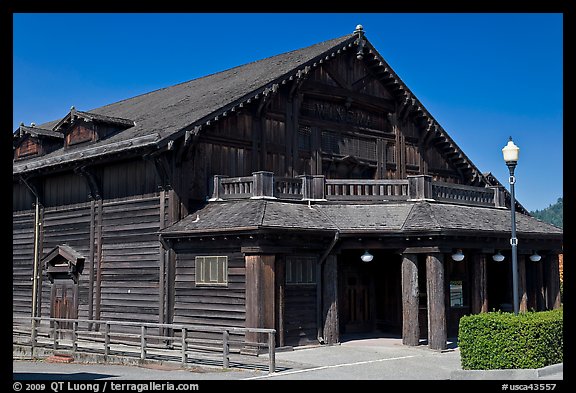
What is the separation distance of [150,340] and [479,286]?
31.8ft

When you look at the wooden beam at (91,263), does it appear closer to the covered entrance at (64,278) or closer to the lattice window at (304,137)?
the covered entrance at (64,278)

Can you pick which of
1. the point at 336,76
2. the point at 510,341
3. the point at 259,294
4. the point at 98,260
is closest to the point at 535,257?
the point at 336,76

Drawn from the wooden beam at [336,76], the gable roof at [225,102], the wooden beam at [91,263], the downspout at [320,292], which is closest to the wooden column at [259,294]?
the downspout at [320,292]

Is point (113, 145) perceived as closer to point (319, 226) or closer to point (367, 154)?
point (319, 226)

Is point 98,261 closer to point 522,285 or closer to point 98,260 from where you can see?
point 98,260

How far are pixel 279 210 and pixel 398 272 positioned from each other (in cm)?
552

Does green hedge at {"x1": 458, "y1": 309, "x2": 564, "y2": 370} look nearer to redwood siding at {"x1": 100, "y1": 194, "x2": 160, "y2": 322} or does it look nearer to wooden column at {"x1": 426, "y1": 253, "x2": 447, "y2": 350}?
wooden column at {"x1": 426, "y1": 253, "x2": 447, "y2": 350}

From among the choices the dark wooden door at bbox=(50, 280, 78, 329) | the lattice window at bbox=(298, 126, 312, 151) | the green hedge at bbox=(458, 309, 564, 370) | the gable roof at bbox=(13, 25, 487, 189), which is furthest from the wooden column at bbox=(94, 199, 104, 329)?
the green hedge at bbox=(458, 309, 564, 370)

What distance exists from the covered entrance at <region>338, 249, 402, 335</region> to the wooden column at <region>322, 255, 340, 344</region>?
7.88 ft

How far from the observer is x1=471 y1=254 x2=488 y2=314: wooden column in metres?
20.2

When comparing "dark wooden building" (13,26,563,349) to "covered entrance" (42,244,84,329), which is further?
"covered entrance" (42,244,84,329)

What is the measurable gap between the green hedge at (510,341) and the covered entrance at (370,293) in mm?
7997

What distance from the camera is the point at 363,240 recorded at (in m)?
20.0

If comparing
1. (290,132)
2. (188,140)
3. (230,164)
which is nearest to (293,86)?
(290,132)
